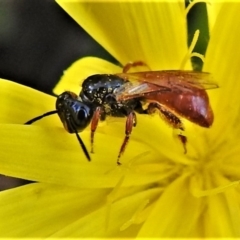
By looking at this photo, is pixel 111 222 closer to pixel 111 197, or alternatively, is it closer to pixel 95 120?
pixel 111 197

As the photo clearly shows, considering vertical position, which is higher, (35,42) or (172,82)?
(172,82)

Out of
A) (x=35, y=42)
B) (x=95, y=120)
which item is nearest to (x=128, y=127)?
(x=95, y=120)

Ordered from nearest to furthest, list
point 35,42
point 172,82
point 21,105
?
1. point 172,82
2. point 21,105
3. point 35,42

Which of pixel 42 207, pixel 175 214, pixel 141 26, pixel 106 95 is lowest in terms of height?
pixel 42 207

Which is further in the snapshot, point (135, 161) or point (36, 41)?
point (36, 41)

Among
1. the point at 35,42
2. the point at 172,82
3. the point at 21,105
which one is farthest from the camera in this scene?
the point at 35,42

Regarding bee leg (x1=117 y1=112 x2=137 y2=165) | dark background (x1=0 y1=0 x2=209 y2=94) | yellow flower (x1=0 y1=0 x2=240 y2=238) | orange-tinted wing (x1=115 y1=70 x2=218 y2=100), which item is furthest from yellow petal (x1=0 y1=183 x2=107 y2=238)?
dark background (x1=0 y1=0 x2=209 y2=94)
